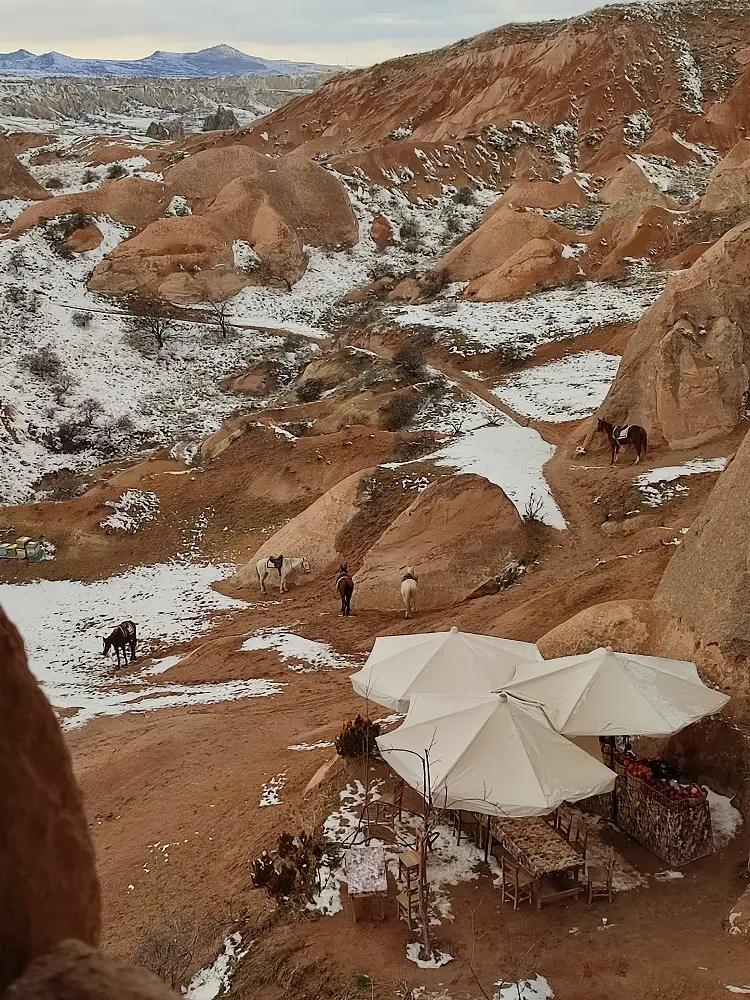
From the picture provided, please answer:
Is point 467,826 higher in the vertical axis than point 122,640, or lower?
higher

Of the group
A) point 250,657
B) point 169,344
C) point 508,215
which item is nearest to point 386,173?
point 508,215

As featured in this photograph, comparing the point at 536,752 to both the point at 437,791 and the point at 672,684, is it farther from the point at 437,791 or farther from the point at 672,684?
the point at 672,684

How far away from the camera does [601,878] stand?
9.41 meters

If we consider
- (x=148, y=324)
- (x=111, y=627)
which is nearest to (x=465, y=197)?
(x=148, y=324)

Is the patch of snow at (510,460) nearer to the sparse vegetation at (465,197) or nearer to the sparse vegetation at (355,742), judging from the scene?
the sparse vegetation at (355,742)

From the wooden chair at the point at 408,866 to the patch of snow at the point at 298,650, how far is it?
7.67 m

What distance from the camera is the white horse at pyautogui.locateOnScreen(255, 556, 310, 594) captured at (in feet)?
70.4

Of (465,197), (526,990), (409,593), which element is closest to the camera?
(526,990)

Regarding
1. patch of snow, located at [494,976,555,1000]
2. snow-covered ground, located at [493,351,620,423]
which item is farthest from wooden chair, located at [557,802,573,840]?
snow-covered ground, located at [493,351,620,423]

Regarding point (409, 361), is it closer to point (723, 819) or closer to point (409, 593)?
point (409, 593)

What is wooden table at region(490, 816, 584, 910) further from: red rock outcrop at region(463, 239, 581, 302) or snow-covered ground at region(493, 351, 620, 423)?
red rock outcrop at region(463, 239, 581, 302)

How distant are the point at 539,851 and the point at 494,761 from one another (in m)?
1.10

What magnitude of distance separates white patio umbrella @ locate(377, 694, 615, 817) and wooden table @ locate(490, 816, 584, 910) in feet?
1.90

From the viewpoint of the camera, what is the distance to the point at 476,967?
8.17 meters
